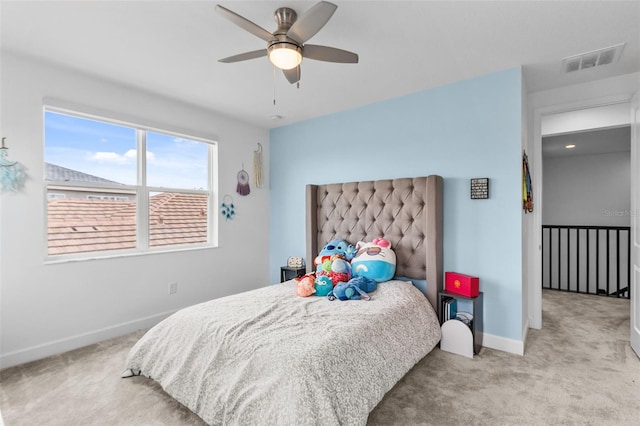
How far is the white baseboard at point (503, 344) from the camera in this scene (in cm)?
270

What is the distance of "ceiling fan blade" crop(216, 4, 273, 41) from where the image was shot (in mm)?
1584

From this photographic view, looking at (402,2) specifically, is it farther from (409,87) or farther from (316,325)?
(316,325)

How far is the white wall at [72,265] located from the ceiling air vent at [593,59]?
360 centimetres

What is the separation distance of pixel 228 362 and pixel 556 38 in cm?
307

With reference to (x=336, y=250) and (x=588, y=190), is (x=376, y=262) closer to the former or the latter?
(x=336, y=250)

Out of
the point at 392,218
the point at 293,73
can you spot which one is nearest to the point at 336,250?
the point at 392,218

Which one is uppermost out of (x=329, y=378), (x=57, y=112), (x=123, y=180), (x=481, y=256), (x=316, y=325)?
(x=57, y=112)

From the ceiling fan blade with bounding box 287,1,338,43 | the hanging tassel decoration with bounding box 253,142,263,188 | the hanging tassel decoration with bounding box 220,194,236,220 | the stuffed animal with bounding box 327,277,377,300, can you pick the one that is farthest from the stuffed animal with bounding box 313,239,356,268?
the ceiling fan blade with bounding box 287,1,338,43

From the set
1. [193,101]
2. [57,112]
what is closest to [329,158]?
[193,101]

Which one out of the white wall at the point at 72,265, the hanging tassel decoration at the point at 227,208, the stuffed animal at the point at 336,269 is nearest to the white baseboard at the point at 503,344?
the stuffed animal at the point at 336,269

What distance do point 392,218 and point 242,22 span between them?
2230mm

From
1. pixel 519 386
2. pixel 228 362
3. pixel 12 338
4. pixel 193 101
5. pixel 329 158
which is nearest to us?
pixel 228 362

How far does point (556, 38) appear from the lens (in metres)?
2.25

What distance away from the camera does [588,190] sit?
5.84 m
